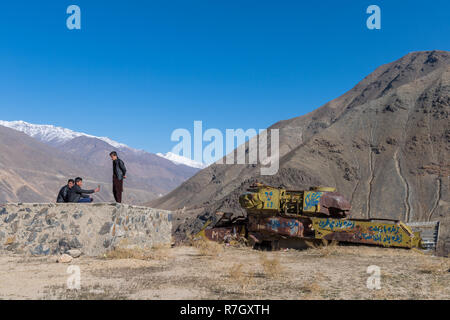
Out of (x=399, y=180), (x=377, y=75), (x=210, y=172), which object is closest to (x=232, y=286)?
(x=399, y=180)

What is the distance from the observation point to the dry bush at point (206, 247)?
9738 mm

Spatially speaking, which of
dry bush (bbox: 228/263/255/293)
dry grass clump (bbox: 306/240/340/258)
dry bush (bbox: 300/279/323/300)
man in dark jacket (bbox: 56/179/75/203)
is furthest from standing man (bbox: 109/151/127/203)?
dry bush (bbox: 300/279/323/300)

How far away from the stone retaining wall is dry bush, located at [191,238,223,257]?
1805 mm

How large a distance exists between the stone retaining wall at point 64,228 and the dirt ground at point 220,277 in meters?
0.49

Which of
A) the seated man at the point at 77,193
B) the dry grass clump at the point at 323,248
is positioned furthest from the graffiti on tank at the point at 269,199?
the seated man at the point at 77,193

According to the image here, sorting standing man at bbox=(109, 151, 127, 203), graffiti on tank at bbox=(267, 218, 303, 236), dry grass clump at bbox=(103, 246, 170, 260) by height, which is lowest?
dry grass clump at bbox=(103, 246, 170, 260)

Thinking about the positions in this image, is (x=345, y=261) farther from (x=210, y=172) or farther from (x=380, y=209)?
(x=210, y=172)

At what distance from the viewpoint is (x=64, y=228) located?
29.9ft

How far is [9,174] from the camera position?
105 m

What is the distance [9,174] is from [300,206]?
111 metres

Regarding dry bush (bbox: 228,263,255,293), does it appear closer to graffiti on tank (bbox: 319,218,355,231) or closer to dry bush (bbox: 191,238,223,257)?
dry bush (bbox: 191,238,223,257)

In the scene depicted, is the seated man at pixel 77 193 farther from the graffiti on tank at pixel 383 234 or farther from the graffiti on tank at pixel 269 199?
the graffiti on tank at pixel 383 234

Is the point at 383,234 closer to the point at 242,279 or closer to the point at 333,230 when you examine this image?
the point at 333,230

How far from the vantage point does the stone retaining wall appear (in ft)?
29.2
